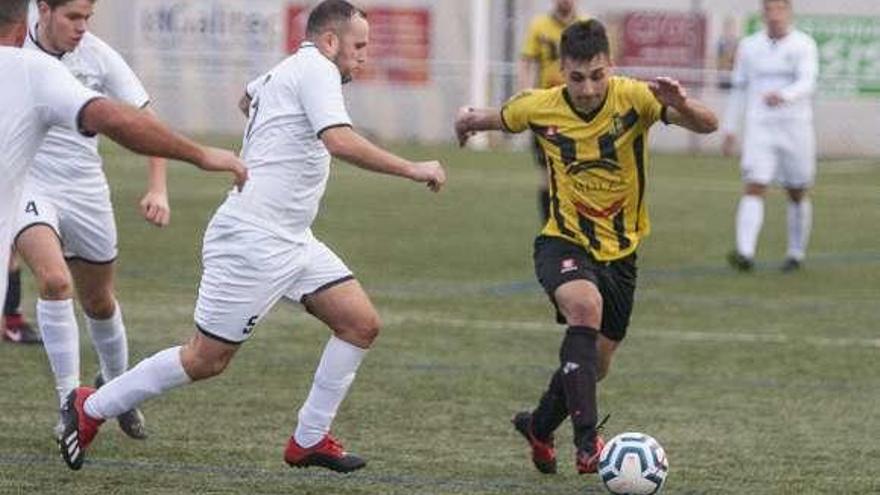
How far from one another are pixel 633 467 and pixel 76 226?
2.87 meters

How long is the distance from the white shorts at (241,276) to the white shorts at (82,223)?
4.09ft

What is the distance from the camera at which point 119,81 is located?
30.4ft

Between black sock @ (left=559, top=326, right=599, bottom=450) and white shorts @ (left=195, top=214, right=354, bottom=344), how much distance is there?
1.09 meters

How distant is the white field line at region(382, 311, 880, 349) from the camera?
13.2 metres

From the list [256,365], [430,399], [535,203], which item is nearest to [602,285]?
[430,399]

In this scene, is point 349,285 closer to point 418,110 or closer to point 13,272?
point 13,272

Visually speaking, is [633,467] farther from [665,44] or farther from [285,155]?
[665,44]

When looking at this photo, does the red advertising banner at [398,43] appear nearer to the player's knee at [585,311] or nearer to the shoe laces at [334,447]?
the player's knee at [585,311]

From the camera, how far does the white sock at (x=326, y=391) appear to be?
28.0 feet

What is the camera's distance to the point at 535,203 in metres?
24.8

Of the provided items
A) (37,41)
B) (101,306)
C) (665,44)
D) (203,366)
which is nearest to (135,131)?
(203,366)

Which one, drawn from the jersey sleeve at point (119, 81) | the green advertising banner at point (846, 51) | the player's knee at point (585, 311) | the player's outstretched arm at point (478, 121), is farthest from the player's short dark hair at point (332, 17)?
the green advertising banner at point (846, 51)

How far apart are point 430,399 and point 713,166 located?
2248 cm

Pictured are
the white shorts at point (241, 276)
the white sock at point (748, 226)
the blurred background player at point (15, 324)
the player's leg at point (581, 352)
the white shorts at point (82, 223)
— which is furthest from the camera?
the white sock at point (748, 226)
